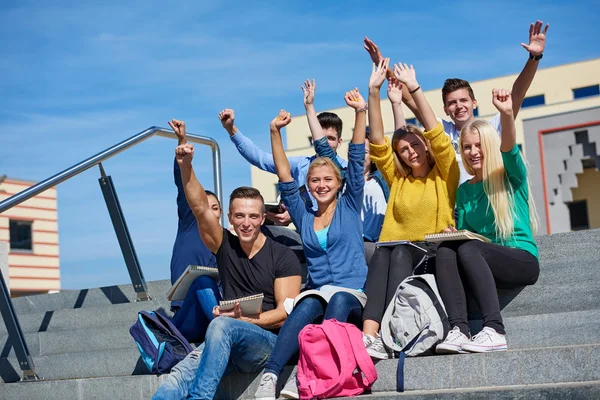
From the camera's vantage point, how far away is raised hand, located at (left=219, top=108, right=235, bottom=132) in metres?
5.70

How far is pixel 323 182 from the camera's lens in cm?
491

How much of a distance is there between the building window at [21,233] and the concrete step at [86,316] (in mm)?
25850

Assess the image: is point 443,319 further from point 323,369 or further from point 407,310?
point 323,369

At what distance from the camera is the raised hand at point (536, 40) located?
199 inches

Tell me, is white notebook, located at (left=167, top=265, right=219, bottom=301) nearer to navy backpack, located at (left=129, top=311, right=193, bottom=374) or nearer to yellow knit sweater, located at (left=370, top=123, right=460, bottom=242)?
navy backpack, located at (left=129, top=311, right=193, bottom=374)

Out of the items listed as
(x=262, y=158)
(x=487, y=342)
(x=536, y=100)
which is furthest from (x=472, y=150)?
(x=536, y=100)

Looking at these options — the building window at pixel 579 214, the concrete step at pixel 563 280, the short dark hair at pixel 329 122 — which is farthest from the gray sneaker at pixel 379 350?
the building window at pixel 579 214

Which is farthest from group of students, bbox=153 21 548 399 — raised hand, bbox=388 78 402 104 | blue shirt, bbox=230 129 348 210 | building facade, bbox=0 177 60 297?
building facade, bbox=0 177 60 297

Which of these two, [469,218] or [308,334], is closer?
[308,334]

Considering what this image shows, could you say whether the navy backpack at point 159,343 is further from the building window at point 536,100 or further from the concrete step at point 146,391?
the building window at point 536,100

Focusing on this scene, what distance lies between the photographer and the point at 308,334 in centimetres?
409

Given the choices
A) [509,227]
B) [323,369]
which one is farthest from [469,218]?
[323,369]

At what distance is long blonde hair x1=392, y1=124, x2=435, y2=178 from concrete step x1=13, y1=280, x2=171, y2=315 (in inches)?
87.8

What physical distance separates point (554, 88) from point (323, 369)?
34218 millimetres
